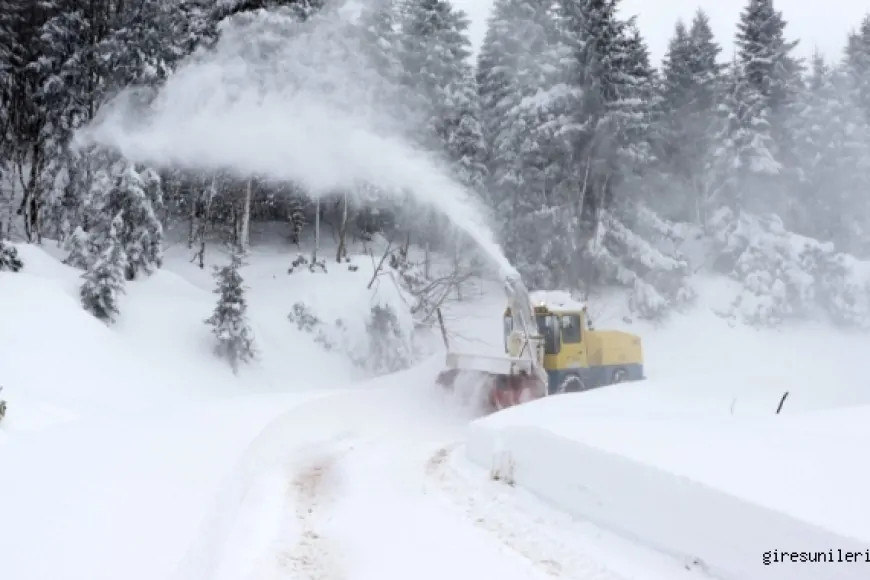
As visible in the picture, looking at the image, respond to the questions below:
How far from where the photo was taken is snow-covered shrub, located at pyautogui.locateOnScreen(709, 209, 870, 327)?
31.7 metres

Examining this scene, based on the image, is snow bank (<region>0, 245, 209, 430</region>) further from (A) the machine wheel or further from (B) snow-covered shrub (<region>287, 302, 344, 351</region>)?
(A) the machine wheel

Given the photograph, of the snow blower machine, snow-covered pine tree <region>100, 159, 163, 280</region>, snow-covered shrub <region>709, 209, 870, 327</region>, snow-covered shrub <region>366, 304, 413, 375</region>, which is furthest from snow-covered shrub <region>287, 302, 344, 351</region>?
snow-covered shrub <region>709, 209, 870, 327</region>

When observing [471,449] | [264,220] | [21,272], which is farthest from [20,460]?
[264,220]

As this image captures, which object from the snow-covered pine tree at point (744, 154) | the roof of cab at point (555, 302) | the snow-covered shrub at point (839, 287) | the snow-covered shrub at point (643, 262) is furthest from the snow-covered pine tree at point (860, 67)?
the roof of cab at point (555, 302)

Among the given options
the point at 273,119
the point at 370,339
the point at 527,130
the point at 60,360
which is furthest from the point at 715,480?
the point at 527,130

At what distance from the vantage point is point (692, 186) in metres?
38.7

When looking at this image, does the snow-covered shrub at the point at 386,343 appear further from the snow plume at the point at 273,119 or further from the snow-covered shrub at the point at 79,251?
the snow-covered shrub at the point at 79,251

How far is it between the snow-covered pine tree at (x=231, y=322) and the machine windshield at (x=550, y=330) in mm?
8580

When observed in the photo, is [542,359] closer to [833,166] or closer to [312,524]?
[312,524]

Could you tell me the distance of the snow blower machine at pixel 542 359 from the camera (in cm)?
1473

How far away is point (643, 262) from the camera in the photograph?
29.6 metres

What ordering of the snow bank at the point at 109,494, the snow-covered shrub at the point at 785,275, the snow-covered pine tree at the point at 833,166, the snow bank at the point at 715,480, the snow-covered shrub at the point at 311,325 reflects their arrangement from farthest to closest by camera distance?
the snow-covered pine tree at the point at 833,166
the snow-covered shrub at the point at 785,275
the snow-covered shrub at the point at 311,325
the snow bank at the point at 715,480
the snow bank at the point at 109,494

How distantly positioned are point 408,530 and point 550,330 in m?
10.0

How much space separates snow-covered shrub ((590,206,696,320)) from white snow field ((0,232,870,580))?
44.9 ft
